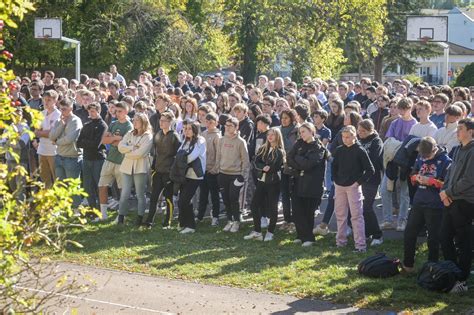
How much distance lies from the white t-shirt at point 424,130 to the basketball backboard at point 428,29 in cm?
1138

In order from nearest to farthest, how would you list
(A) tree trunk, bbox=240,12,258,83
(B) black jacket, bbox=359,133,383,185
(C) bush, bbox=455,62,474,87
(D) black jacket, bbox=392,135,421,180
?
(D) black jacket, bbox=392,135,421,180 → (B) black jacket, bbox=359,133,383,185 → (C) bush, bbox=455,62,474,87 → (A) tree trunk, bbox=240,12,258,83

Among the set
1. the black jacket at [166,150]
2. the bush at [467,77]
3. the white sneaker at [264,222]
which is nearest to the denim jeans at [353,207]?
the white sneaker at [264,222]

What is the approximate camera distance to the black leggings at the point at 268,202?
12.6m

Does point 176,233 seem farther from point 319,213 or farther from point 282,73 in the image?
point 282,73

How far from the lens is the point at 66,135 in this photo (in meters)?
14.1

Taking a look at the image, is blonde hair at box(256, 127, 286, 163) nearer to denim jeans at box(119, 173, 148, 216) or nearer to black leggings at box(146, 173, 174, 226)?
Answer: black leggings at box(146, 173, 174, 226)

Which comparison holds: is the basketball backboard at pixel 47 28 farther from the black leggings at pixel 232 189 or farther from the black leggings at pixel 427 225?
the black leggings at pixel 427 225

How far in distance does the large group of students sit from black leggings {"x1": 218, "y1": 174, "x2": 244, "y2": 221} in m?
0.02

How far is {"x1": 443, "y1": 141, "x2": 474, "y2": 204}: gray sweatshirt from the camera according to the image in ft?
30.7

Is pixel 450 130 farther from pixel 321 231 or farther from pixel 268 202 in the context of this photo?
pixel 268 202

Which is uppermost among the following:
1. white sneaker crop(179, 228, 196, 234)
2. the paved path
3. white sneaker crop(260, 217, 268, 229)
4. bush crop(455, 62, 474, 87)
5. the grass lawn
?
bush crop(455, 62, 474, 87)

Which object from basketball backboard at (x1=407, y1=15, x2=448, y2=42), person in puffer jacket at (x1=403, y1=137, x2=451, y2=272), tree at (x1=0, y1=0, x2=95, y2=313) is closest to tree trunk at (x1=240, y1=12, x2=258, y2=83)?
basketball backboard at (x1=407, y1=15, x2=448, y2=42)

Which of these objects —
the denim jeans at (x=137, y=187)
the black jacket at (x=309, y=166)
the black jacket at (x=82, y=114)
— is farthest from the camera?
the black jacket at (x=82, y=114)

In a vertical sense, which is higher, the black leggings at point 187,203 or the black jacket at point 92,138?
the black jacket at point 92,138
